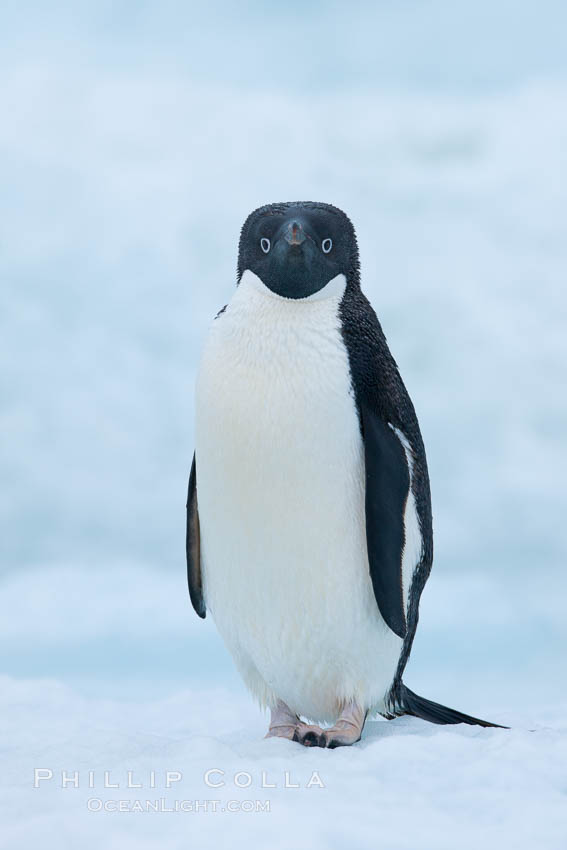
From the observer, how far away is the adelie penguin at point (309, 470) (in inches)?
157

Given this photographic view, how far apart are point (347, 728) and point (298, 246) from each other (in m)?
1.79

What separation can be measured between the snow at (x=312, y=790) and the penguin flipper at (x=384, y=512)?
1.69 ft

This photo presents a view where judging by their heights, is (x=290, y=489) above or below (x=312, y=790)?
above

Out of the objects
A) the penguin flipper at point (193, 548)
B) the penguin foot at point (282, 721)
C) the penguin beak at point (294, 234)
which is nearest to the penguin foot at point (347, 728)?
the penguin foot at point (282, 721)

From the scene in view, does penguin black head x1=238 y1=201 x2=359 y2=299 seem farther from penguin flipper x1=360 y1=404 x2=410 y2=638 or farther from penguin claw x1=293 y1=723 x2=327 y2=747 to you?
penguin claw x1=293 y1=723 x2=327 y2=747

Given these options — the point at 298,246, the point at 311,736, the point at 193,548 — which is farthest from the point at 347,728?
the point at 298,246

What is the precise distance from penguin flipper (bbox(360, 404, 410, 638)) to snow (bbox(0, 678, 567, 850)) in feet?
1.69

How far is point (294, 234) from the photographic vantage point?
3.94m

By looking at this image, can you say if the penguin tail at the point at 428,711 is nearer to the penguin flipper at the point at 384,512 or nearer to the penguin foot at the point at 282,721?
the penguin foot at the point at 282,721

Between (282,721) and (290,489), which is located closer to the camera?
(290,489)

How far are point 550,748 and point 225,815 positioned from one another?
50.2 inches

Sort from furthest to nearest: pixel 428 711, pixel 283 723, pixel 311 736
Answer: pixel 428 711
pixel 283 723
pixel 311 736

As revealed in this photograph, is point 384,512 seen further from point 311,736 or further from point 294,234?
point 294,234

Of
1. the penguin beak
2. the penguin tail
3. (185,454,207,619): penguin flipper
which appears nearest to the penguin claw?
the penguin tail
